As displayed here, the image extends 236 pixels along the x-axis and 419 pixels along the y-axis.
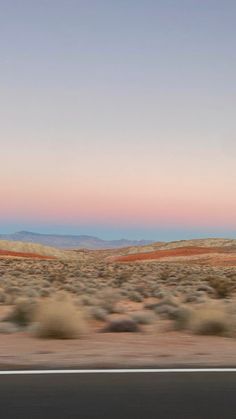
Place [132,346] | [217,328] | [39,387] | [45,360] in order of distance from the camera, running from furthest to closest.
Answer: [217,328]
[132,346]
[45,360]
[39,387]

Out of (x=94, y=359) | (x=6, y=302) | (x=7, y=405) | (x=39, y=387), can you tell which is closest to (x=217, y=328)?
(x=94, y=359)

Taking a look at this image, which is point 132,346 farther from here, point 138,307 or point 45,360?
point 138,307

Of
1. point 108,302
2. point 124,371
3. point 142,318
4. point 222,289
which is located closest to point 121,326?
point 142,318

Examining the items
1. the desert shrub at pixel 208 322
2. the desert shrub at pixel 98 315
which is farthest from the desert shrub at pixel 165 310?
the desert shrub at pixel 208 322

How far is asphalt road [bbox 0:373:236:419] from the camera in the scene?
20.5 feet

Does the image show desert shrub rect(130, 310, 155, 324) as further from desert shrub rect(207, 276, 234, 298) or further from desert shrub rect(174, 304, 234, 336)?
desert shrub rect(207, 276, 234, 298)

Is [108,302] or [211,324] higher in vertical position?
[108,302]

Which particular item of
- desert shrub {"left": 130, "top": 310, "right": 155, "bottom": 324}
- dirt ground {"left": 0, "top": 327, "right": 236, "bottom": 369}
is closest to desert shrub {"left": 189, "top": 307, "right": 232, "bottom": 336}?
dirt ground {"left": 0, "top": 327, "right": 236, "bottom": 369}

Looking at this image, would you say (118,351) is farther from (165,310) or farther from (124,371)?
(165,310)

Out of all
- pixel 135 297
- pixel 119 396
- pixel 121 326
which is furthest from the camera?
pixel 135 297

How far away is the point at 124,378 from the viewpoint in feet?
26.2

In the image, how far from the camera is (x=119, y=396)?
6930 millimetres

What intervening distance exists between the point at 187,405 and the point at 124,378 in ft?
5.02

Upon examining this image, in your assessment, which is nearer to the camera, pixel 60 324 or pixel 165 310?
pixel 60 324
